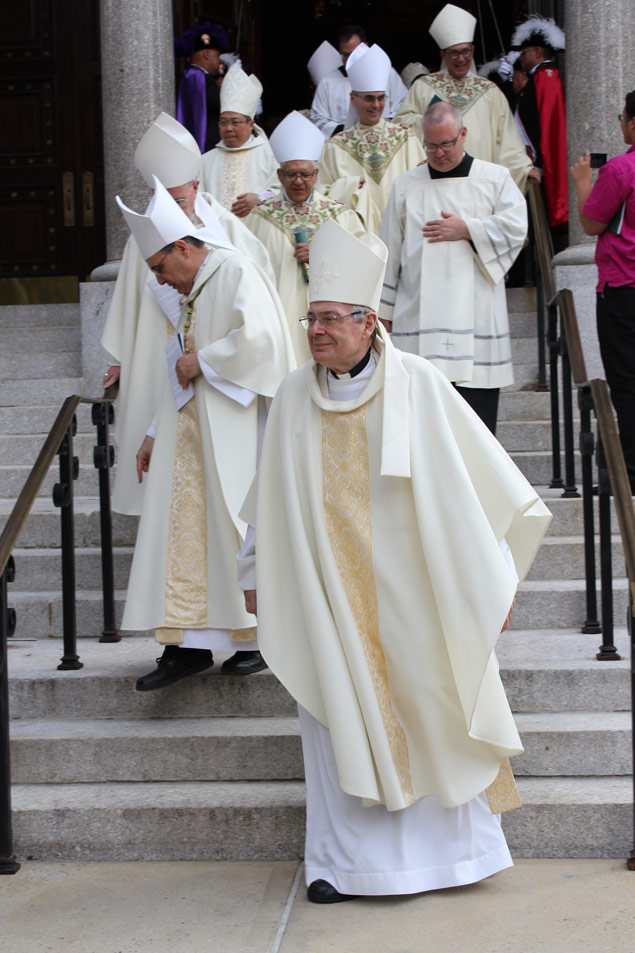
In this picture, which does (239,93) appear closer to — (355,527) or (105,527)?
(105,527)

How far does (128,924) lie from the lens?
3922 millimetres

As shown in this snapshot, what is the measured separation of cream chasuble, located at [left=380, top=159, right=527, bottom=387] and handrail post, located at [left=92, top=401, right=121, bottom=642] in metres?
1.67

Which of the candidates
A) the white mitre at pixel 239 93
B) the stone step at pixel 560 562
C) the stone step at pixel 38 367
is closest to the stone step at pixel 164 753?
the stone step at pixel 560 562

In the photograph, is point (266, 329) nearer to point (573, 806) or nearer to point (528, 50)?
point (573, 806)

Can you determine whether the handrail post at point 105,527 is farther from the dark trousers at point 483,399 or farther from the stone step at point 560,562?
the stone step at point 560,562

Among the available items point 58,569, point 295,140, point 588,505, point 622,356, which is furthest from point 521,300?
point 58,569

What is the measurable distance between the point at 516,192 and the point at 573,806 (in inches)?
132

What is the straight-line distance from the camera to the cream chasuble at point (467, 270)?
648 centimetres

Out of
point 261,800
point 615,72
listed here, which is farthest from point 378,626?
point 615,72

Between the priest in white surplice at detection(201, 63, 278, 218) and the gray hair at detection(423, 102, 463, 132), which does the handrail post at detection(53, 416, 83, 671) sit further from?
the priest in white surplice at detection(201, 63, 278, 218)

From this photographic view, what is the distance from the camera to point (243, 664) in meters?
5.07

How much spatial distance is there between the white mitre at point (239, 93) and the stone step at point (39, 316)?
75.8 inches

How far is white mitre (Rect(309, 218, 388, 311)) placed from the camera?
3926 mm

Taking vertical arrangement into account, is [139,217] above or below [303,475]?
above
